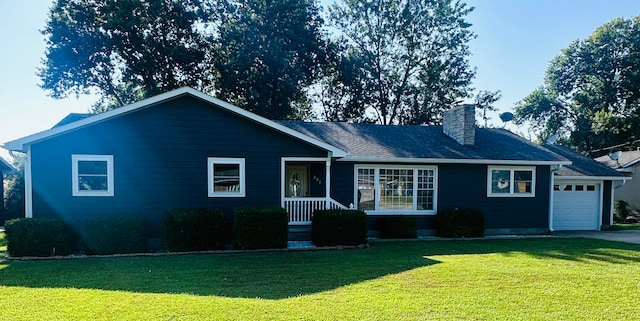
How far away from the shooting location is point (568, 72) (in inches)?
1566

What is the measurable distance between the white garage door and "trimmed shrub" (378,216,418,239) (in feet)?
22.5

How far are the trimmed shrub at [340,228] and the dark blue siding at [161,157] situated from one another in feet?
5.15

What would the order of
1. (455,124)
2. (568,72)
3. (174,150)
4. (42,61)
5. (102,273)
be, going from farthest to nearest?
(568,72) → (42,61) → (455,124) → (174,150) → (102,273)

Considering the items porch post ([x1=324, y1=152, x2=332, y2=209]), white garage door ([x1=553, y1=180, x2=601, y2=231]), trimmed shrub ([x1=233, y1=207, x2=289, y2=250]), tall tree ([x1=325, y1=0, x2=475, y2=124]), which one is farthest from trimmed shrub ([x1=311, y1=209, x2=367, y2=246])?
tall tree ([x1=325, y1=0, x2=475, y2=124])

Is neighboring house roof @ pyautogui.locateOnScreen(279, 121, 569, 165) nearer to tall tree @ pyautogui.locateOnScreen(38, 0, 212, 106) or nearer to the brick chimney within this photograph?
the brick chimney

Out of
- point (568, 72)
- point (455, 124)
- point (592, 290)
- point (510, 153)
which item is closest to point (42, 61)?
point (455, 124)

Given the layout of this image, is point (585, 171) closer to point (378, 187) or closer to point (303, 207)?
point (378, 187)

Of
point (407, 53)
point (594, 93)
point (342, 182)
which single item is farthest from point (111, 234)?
point (594, 93)

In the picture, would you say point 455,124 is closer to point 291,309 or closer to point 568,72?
point 291,309

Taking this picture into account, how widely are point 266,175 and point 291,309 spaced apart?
20.4ft

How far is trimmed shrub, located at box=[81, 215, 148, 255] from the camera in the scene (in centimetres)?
911

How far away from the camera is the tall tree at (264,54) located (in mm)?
24703

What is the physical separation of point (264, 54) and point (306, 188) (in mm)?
13885

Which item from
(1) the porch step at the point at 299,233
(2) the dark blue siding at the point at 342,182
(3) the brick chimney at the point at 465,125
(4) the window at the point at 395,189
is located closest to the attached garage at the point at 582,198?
(3) the brick chimney at the point at 465,125
